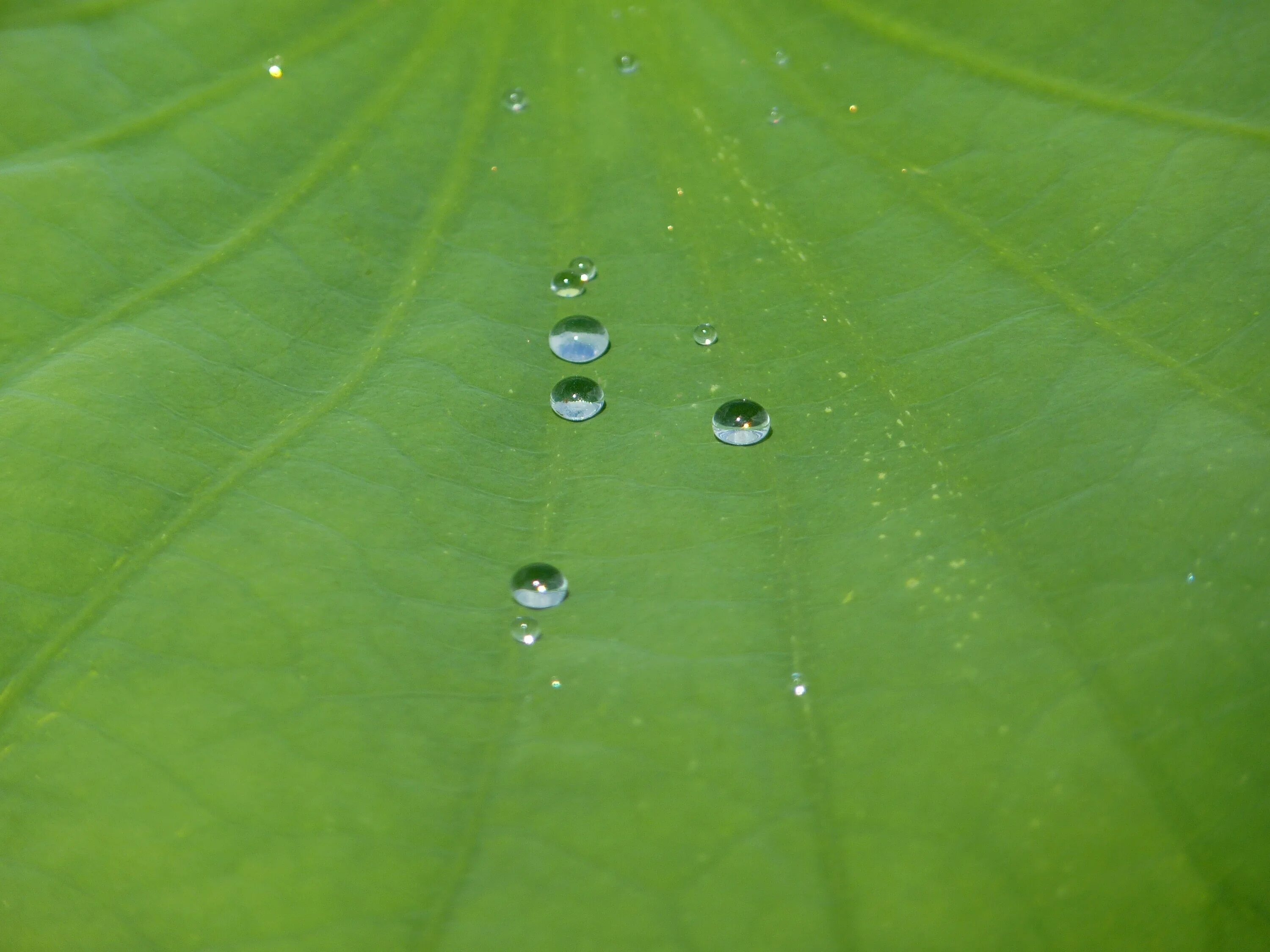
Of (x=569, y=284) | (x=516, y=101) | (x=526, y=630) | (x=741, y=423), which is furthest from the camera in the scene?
(x=516, y=101)

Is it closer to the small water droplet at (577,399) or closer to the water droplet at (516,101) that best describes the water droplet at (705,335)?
the small water droplet at (577,399)

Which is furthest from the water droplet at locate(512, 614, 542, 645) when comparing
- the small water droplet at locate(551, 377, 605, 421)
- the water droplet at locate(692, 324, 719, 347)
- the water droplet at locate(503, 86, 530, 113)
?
the water droplet at locate(503, 86, 530, 113)

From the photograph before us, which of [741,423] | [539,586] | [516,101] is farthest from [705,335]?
[516,101]

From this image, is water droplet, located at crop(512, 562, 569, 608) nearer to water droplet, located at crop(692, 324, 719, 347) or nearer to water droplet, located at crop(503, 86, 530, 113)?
water droplet, located at crop(692, 324, 719, 347)

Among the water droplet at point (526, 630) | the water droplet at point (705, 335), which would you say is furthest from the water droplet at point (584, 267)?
the water droplet at point (526, 630)

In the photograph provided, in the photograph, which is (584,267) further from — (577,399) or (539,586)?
(539,586)

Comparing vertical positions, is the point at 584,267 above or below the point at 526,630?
above
